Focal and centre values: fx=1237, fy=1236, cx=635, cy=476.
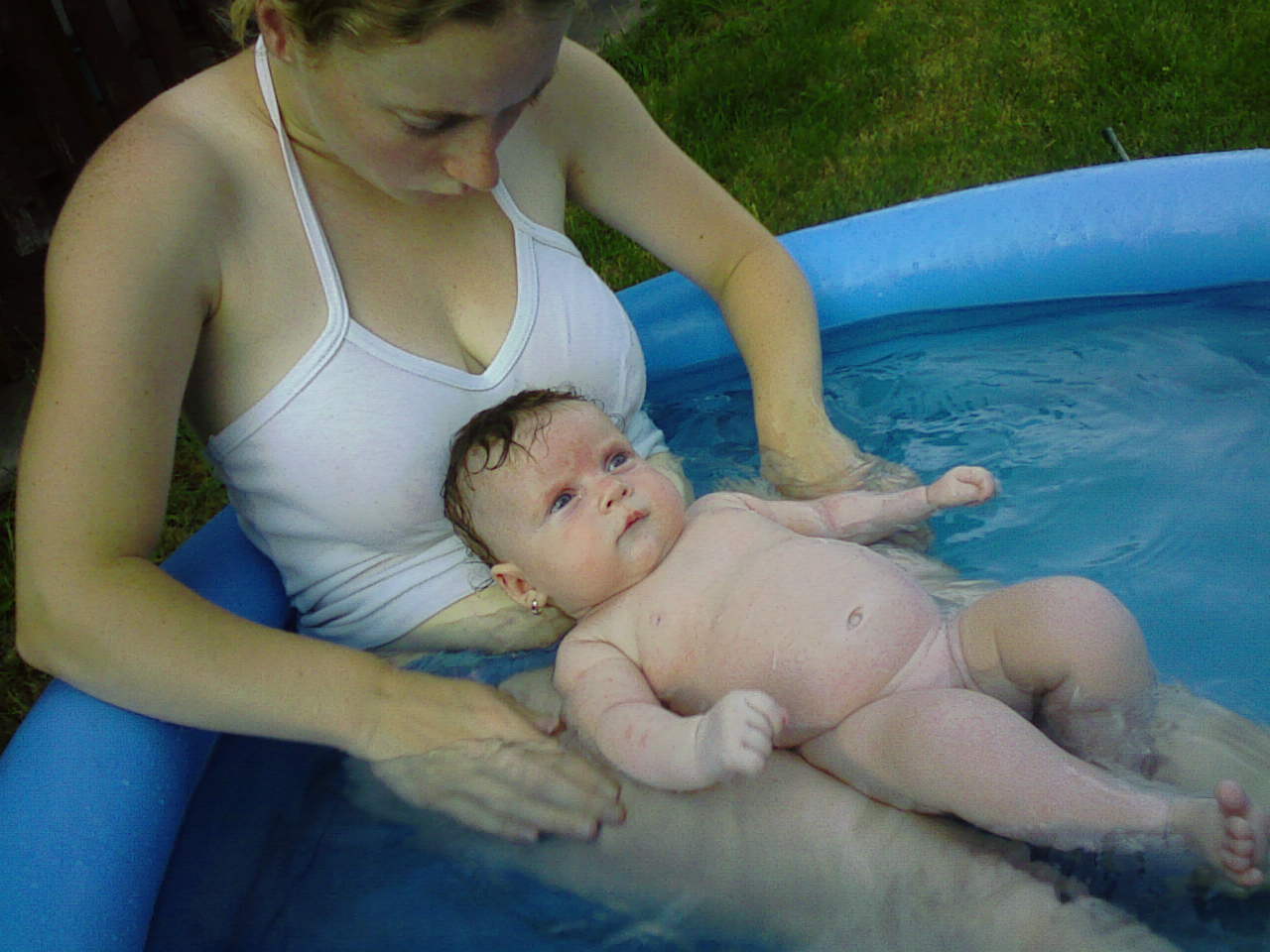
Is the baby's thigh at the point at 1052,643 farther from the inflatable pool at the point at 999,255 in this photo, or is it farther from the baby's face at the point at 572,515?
the inflatable pool at the point at 999,255

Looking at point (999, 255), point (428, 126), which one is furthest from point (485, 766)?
point (999, 255)

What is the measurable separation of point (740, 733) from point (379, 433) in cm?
76

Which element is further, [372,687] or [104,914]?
[372,687]

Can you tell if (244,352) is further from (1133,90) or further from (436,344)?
(1133,90)

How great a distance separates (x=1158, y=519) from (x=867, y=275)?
1031 mm

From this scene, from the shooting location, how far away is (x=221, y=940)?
167cm

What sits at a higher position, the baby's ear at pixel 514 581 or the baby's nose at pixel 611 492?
the baby's nose at pixel 611 492

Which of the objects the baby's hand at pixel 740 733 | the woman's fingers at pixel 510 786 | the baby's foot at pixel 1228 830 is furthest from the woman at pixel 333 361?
the baby's foot at pixel 1228 830

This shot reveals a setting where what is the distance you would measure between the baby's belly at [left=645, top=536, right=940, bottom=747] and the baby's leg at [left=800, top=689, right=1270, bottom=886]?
6 centimetres

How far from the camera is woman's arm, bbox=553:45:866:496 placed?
7.20ft

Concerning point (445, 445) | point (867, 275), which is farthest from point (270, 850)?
point (867, 275)

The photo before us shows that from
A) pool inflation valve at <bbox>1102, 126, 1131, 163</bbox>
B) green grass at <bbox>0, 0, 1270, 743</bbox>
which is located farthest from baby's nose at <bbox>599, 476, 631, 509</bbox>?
pool inflation valve at <bbox>1102, 126, 1131, 163</bbox>

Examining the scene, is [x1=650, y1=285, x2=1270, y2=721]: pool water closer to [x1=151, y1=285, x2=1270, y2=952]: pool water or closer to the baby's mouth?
[x1=151, y1=285, x2=1270, y2=952]: pool water

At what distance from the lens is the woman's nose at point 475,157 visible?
1595mm
